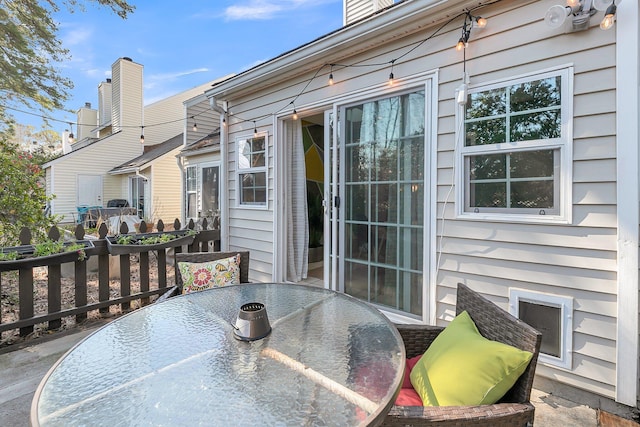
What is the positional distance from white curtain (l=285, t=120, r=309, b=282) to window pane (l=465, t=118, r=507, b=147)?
6.99 ft

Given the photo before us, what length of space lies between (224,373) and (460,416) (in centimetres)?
75

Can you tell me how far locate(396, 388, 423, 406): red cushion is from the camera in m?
1.20

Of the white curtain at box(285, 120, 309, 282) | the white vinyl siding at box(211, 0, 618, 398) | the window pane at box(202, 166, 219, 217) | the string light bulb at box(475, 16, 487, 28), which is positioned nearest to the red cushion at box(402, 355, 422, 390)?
the white vinyl siding at box(211, 0, 618, 398)

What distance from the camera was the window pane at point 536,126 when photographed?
6.59 feet

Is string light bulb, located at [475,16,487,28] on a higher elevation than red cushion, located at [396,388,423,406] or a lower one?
higher

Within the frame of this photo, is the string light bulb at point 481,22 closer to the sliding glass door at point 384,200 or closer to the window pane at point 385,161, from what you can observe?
the sliding glass door at point 384,200

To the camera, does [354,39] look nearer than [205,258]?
No

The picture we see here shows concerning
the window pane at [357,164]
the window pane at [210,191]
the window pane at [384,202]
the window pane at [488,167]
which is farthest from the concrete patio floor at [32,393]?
the window pane at [210,191]

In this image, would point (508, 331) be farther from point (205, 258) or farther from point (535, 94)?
point (205, 258)

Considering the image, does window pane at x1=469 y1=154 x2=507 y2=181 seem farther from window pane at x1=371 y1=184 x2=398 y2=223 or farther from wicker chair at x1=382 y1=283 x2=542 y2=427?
wicker chair at x1=382 y1=283 x2=542 y2=427

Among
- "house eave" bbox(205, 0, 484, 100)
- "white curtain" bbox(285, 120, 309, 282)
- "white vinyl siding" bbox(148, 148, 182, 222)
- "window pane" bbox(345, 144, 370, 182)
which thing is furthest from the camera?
"white vinyl siding" bbox(148, 148, 182, 222)

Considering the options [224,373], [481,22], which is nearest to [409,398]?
[224,373]

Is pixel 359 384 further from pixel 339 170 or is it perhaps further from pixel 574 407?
pixel 339 170

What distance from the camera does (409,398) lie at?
1.23m
